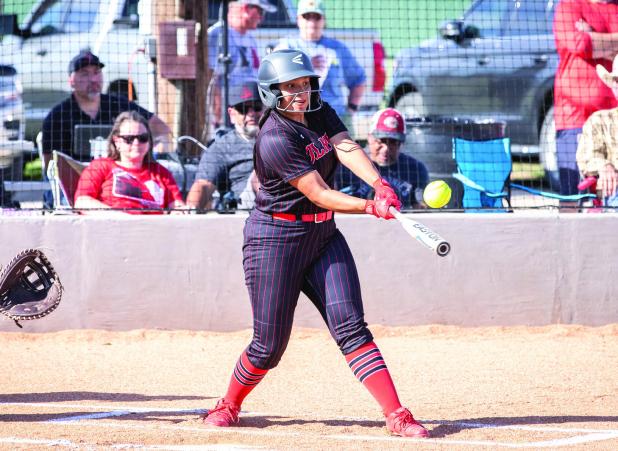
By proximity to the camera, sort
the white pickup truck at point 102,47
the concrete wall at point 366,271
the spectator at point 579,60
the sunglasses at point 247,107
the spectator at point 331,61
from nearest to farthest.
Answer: the concrete wall at point 366,271
the sunglasses at point 247,107
the spectator at point 579,60
the white pickup truck at point 102,47
the spectator at point 331,61

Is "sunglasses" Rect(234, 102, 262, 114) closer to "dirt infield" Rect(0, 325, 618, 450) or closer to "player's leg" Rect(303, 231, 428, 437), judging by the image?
"dirt infield" Rect(0, 325, 618, 450)

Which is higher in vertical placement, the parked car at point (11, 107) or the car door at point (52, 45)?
the car door at point (52, 45)

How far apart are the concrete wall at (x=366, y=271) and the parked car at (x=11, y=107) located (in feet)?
4.99

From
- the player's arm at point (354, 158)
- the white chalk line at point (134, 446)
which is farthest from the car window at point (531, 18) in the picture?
the white chalk line at point (134, 446)

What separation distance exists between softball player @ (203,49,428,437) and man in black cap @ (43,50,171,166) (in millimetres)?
4311

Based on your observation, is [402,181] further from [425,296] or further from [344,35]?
[344,35]

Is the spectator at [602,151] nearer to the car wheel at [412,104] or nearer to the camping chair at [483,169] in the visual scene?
the camping chair at [483,169]

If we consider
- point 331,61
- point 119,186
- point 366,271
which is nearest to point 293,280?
point 366,271

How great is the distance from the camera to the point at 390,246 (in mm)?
8070

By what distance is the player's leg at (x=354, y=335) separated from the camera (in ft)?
15.8

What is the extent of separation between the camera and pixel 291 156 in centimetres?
473

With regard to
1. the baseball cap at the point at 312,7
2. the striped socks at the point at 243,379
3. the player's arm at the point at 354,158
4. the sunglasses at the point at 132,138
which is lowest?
the striped socks at the point at 243,379

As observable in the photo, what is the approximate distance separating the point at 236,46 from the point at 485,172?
3391mm

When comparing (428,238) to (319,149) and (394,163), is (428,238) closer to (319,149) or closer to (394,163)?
(319,149)
